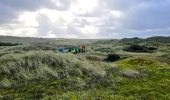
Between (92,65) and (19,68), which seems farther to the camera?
(92,65)

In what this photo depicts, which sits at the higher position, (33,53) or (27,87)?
(33,53)

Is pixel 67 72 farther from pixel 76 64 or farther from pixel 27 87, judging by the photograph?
pixel 27 87

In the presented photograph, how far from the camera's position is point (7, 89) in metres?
14.2

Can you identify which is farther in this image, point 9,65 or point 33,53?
point 33,53

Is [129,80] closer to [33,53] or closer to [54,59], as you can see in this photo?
[54,59]

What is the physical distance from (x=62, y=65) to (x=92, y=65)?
1.45m

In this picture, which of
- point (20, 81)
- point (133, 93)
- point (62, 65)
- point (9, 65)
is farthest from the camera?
point (62, 65)

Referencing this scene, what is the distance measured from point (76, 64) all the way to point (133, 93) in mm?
4313

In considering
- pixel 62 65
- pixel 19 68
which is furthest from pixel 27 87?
pixel 62 65

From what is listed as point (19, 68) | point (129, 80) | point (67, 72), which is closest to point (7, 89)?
point (19, 68)

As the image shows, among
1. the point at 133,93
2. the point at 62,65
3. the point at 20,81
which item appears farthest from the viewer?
the point at 62,65

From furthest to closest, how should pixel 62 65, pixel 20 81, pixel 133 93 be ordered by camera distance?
pixel 62 65 → pixel 20 81 → pixel 133 93

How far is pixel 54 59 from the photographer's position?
17.5 m

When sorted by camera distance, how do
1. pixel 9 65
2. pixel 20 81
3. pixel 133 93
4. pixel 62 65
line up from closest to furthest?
1. pixel 133 93
2. pixel 20 81
3. pixel 9 65
4. pixel 62 65
